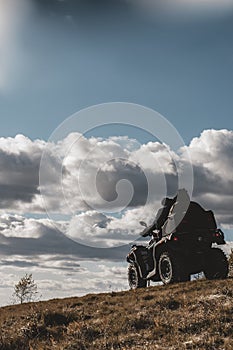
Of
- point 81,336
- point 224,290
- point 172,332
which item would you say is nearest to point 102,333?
point 81,336

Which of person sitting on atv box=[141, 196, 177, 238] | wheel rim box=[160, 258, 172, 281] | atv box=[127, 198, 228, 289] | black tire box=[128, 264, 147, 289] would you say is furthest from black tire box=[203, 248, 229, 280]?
black tire box=[128, 264, 147, 289]

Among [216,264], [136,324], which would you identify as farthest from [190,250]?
[136,324]

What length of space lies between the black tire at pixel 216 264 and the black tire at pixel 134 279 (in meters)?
3.48

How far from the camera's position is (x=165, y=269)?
813 inches

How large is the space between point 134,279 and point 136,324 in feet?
37.5

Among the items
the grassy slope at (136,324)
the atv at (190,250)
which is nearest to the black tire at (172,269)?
the atv at (190,250)

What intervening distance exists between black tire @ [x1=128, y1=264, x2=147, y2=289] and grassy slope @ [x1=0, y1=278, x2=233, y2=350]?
6.31m

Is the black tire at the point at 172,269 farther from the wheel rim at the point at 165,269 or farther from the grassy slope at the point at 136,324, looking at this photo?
the grassy slope at the point at 136,324

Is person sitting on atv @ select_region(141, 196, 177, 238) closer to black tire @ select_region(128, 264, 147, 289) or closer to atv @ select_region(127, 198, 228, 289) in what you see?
atv @ select_region(127, 198, 228, 289)

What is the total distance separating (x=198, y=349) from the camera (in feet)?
32.1

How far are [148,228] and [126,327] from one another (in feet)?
35.6

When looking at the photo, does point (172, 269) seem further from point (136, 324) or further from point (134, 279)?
point (136, 324)

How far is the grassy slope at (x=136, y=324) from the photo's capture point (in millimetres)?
10852

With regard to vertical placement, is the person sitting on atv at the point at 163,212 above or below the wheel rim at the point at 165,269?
above
